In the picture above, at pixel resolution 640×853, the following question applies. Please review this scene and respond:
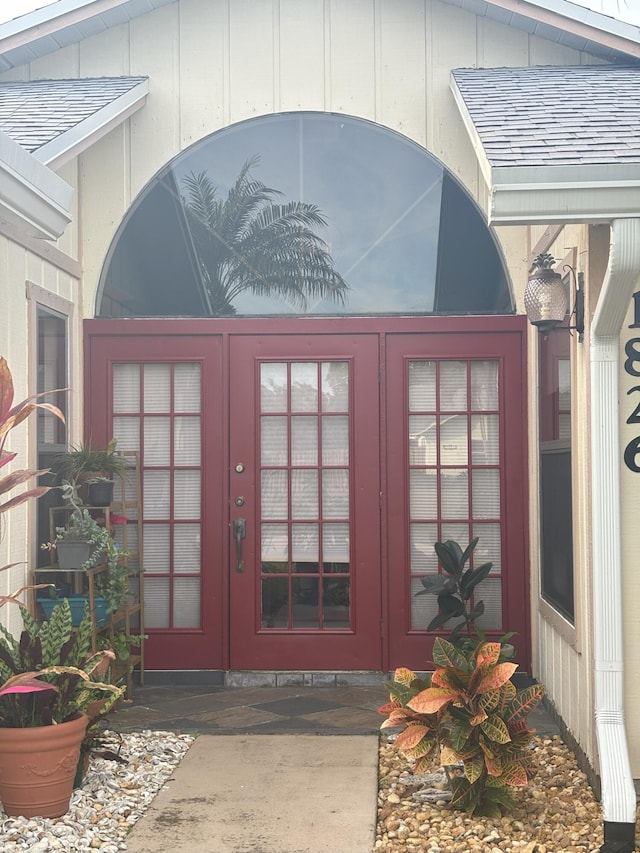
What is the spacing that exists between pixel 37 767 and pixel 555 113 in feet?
11.4

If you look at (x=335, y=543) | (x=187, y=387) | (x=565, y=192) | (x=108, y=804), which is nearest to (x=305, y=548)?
(x=335, y=543)

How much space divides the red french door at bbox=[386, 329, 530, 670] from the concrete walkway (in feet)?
4.32

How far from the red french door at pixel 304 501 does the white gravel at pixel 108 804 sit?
4.37 ft

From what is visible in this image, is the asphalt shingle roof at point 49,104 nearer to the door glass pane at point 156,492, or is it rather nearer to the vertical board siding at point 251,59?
the vertical board siding at point 251,59

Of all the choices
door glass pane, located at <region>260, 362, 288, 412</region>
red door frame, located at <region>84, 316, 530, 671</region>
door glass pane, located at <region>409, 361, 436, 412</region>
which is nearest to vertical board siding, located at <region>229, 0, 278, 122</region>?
red door frame, located at <region>84, 316, 530, 671</region>

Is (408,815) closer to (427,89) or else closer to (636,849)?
(636,849)

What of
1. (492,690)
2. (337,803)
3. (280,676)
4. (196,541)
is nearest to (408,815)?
(337,803)

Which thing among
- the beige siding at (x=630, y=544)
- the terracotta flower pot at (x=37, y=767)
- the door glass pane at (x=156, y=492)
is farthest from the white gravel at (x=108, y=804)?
the beige siding at (x=630, y=544)

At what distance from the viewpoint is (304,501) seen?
619cm

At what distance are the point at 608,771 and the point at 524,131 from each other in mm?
2530

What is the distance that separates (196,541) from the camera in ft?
20.3

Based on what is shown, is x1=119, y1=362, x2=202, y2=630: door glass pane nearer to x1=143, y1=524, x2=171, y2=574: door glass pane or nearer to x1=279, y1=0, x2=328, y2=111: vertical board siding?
x1=143, y1=524, x2=171, y2=574: door glass pane

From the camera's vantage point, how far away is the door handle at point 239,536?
6.14m

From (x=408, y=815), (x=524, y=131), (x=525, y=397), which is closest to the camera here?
(x=408, y=815)
